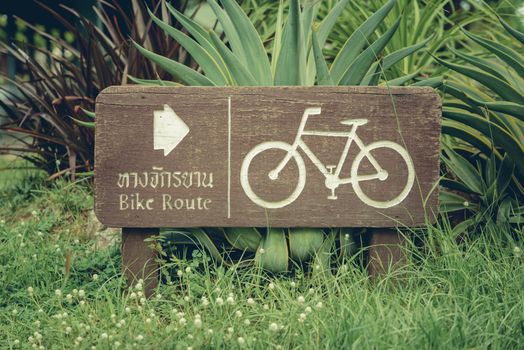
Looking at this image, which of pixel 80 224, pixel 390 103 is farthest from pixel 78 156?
pixel 390 103

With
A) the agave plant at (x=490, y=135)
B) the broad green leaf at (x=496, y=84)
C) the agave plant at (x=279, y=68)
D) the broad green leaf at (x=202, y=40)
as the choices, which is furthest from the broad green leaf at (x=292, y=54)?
the broad green leaf at (x=496, y=84)

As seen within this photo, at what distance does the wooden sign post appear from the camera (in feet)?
8.33

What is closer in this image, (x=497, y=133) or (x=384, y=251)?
(x=384, y=251)

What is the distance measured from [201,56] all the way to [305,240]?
34.4 inches

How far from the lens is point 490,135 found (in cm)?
285

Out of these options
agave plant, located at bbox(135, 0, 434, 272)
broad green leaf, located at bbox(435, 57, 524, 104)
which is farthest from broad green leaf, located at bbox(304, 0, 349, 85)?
broad green leaf, located at bbox(435, 57, 524, 104)

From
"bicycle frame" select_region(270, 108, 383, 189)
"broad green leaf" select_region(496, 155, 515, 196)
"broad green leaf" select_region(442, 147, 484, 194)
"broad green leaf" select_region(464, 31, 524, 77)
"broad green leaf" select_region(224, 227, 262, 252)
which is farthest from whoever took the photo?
"broad green leaf" select_region(442, 147, 484, 194)

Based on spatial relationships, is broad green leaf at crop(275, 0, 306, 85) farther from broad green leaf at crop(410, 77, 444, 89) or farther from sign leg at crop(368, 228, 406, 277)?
sign leg at crop(368, 228, 406, 277)

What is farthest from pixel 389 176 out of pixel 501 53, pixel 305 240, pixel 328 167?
pixel 501 53

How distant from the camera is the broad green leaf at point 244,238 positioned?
2.67m

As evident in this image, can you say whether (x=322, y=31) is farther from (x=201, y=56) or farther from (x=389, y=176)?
(x=389, y=176)

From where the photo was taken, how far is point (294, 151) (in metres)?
2.56

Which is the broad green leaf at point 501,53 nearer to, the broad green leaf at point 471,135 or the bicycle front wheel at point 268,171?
the broad green leaf at point 471,135

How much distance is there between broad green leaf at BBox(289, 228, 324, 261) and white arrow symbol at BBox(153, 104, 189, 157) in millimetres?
576
